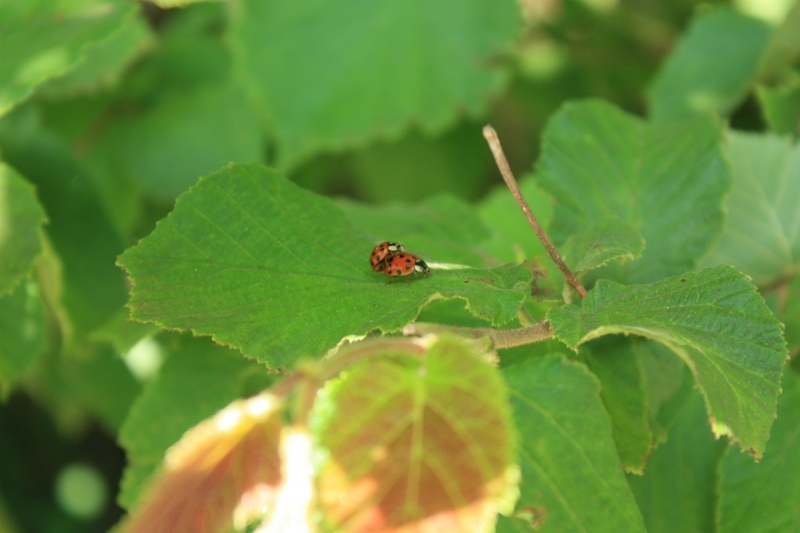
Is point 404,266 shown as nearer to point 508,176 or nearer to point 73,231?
point 508,176

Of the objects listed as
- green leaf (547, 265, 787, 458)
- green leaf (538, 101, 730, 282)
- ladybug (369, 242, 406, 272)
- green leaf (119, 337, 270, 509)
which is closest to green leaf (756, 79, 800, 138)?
green leaf (538, 101, 730, 282)

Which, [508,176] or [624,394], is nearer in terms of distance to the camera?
[508,176]

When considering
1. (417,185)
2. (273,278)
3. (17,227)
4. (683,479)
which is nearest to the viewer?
(273,278)

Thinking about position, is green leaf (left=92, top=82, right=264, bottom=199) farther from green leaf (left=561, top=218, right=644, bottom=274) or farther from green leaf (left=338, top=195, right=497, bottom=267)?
green leaf (left=561, top=218, right=644, bottom=274)

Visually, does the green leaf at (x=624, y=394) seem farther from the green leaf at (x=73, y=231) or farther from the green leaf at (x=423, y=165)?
the green leaf at (x=423, y=165)

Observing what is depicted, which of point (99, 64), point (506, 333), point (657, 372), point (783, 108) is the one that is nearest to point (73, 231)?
point (99, 64)

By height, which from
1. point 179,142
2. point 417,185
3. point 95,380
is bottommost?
point 95,380
